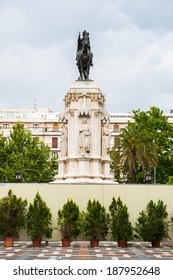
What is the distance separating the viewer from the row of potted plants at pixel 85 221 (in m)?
22.0

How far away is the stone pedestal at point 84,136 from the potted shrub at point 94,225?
435 cm

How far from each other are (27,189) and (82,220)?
10.6ft

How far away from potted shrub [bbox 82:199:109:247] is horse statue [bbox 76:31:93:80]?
9.02 metres

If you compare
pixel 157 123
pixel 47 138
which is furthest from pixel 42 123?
pixel 157 123

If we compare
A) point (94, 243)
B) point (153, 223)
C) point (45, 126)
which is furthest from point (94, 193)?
point (45, 126)

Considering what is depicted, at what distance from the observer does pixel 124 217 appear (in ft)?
72.5

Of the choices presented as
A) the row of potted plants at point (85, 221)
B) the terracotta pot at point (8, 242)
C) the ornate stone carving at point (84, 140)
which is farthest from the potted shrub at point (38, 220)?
the ornate stone carving at point (84, 140)

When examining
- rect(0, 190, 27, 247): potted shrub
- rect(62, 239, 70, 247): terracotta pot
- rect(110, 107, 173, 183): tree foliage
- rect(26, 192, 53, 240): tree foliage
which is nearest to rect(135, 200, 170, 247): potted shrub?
rect(62, 239, 70, 247): terracotta pot

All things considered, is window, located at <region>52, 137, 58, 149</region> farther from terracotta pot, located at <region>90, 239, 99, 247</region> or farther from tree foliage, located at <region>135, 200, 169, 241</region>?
terracotta pot, located at <region>90, 239, 99, 247</region>

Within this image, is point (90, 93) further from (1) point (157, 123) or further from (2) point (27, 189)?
(1) point (157, 123)

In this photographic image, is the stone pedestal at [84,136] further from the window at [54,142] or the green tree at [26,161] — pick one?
the window at [54,142]

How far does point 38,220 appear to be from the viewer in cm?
2222

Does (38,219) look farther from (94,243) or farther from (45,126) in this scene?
(45,126)

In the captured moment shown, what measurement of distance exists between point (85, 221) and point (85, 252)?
257 cm
